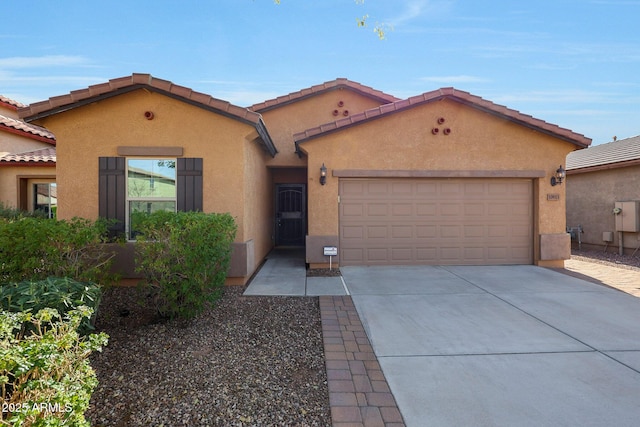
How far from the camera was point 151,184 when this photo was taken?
7105 mm

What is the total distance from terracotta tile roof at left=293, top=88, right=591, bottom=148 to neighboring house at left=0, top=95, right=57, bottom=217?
29.9ft

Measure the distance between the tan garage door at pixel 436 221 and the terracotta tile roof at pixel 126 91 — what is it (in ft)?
11.3

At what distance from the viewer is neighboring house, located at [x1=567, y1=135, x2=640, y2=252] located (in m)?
11.4

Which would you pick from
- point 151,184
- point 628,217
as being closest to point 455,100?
point 151,184

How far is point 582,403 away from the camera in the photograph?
9.83 feet

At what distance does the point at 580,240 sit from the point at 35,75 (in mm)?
21660

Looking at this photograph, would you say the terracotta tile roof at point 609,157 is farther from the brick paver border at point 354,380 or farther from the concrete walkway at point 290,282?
the brick paver border at point 354,380

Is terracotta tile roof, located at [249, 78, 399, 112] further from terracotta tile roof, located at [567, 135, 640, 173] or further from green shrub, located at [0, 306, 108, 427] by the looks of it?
green shrub, located at [0, 306, 108, 427]

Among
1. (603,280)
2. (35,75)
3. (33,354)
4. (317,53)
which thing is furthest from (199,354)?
(35,75)

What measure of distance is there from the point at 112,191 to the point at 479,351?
7121 mm

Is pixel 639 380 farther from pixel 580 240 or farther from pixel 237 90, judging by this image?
pixel 237 90

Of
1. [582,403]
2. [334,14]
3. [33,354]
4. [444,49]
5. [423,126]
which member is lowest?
[582,403]

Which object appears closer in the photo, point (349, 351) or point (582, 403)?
point (582, 403)

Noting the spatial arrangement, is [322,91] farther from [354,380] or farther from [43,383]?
[43,383]
